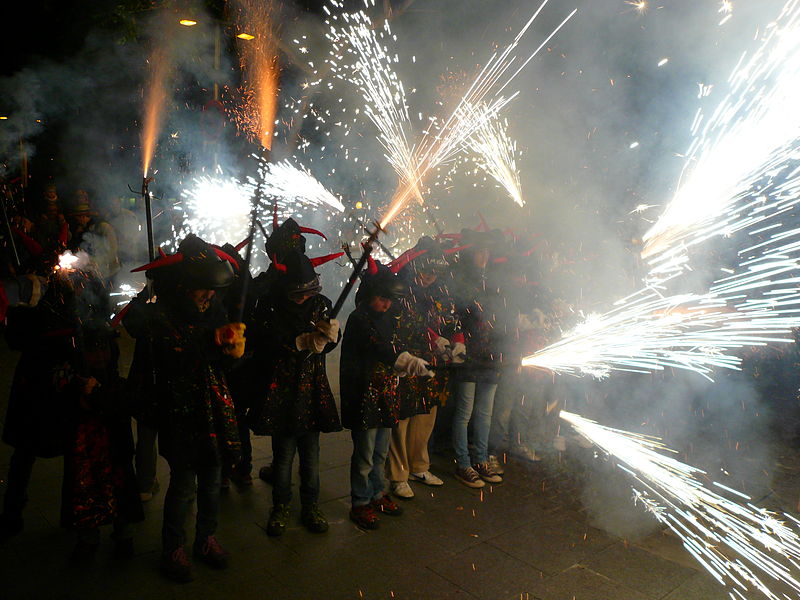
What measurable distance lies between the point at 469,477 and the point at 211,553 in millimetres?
2284

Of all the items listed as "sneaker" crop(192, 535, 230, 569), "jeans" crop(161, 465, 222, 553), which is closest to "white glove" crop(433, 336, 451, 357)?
"jeans" crop(161, 465, 222, 553)

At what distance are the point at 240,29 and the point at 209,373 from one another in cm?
815

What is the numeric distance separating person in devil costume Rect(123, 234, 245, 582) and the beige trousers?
5.19 feet

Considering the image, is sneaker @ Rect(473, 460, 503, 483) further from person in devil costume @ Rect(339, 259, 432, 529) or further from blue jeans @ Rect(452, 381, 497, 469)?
person in devil costume @ Rect(339, 259, 432, 529)

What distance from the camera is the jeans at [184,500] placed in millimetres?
3262

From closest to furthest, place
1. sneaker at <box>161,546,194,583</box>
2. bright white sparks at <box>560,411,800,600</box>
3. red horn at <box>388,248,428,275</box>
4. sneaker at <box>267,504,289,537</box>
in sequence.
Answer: sneaker at <box>161,546,194,583</box> → bright white sparks at <box>560,411,800,600</box> → sneaker at <box>267,504,289,537</box> → red horn at <box>388,248,428,275</box>

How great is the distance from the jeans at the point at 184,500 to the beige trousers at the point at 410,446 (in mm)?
1575

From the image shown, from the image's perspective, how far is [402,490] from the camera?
4.57 meters

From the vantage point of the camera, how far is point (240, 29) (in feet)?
31.6

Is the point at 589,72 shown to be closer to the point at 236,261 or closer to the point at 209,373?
the point at 236,261

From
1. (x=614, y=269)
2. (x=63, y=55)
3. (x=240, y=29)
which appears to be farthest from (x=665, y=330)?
(x=63, y=55)

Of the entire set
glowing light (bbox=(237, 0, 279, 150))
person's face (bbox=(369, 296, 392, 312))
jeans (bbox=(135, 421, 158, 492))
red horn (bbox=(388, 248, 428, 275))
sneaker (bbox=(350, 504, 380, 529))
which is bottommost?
sneaker (bbox=(350, 504, 380, 529))

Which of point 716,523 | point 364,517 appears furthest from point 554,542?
point 716,523

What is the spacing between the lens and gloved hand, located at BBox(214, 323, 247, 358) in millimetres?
3281
